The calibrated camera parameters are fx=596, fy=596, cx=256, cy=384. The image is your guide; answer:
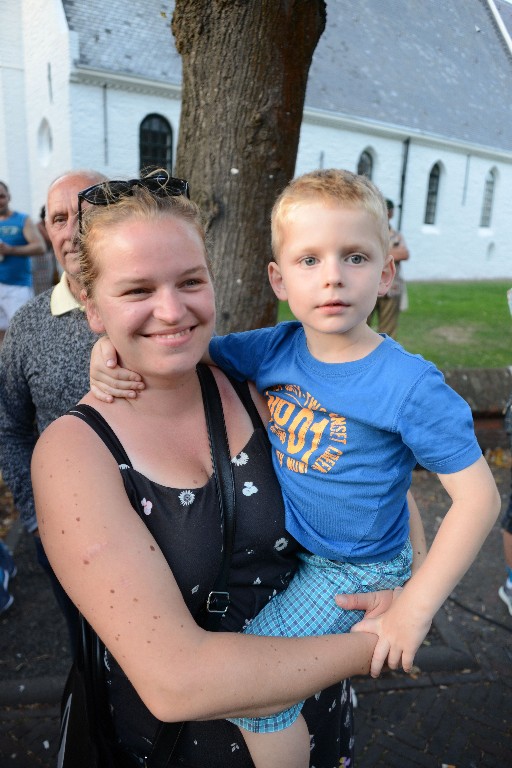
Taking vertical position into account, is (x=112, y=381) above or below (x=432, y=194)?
above

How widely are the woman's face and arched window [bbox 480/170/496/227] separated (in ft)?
110

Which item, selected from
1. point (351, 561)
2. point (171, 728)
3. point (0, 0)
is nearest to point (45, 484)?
point (171, 728)

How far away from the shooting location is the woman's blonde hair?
1476 millimetres

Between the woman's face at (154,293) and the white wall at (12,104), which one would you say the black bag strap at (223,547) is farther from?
the white wall at (12,104)

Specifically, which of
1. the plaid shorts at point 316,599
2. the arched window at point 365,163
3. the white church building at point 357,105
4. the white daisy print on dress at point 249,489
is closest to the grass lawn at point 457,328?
the plaid shorts at point 316,599

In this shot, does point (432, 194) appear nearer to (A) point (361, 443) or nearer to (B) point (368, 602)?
(A) point (361, 443)

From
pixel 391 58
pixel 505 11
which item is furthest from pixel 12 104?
pixel 505 11

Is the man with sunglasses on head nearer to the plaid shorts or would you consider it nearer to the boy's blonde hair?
the boy's blonde hair

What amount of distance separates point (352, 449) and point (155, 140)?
21.5 metres

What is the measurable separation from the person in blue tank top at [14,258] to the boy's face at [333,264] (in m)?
6.62

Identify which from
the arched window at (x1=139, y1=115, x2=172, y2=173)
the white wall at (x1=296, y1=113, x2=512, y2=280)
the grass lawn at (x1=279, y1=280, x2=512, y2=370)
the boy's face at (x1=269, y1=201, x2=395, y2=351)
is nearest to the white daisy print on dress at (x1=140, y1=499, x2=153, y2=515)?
the boy's face at (x1=269, y1=201, x2=395, y2=351)

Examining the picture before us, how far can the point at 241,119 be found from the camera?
3377mm

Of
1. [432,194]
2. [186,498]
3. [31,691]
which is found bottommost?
[432,194]

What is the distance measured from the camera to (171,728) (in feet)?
5.05
